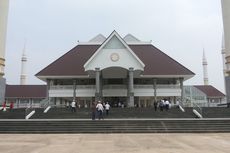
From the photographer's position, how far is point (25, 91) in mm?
56750

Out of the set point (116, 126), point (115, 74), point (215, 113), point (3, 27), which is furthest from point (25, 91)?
point (116, 126)

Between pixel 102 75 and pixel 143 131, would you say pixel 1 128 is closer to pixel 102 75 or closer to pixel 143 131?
pixel 143 131

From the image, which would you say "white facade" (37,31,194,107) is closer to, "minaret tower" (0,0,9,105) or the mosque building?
the mosque building

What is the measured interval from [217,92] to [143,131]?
151 ft

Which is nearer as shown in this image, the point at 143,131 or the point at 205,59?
the point at 143,131

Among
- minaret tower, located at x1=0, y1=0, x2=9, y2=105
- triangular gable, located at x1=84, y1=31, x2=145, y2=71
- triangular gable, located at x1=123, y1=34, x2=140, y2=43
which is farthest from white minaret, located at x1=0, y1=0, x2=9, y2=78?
triangular gable, located at x1=123, y1=34, x2=140, y2=43

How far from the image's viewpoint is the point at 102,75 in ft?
117

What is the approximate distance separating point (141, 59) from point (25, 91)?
1138 inches

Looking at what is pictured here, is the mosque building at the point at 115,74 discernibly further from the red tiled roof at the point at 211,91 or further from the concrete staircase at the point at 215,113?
the red tiled roof at the point at 211,91

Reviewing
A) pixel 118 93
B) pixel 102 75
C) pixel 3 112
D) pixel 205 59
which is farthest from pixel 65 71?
pixel 205 59

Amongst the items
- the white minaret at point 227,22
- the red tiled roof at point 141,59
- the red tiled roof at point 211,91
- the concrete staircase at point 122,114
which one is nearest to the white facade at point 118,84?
the red tiled roof at point 141,59

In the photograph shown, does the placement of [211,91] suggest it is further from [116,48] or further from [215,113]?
[215,113]

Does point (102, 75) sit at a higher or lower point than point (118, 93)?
higher

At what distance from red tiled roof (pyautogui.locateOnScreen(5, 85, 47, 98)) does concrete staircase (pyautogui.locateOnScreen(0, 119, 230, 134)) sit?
→ 38.7 meters
